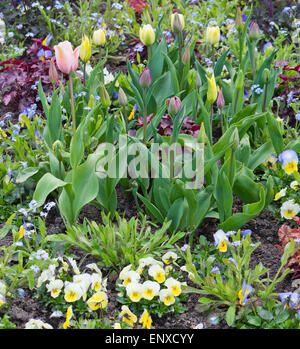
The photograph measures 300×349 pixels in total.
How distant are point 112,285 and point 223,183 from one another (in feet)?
1.87

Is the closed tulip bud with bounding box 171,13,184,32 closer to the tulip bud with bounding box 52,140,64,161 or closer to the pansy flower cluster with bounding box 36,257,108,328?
the tulip bud with bounding box 52,140,64,161

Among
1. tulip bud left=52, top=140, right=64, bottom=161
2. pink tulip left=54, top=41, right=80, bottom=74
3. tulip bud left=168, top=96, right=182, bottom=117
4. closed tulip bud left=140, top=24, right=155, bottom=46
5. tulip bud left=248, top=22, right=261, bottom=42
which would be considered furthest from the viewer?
tulip bud left=248, top=22, right=261, bottom=42

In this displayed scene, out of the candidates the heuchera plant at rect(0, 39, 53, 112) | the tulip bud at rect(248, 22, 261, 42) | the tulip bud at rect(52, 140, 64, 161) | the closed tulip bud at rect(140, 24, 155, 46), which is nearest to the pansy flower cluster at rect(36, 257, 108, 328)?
the tulip bud at rect(52, 140, 64, 161)

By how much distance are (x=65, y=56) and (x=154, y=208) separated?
2.30 ft

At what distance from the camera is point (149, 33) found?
2.52 metres

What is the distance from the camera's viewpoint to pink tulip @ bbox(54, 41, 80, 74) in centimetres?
209

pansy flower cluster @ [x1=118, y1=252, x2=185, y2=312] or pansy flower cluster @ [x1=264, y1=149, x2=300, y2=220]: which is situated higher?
pansy flower cluster @ [x1=264, y1=149, x2=300, y2=220]

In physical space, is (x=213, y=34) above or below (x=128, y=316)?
above

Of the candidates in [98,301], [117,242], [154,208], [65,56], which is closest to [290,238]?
[154,208]

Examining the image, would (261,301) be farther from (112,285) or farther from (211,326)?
(112,285)

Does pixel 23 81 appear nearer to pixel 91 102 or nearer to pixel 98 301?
pixel 91 102

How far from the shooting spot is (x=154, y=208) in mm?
2379

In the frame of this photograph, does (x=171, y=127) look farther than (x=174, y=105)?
Yes
